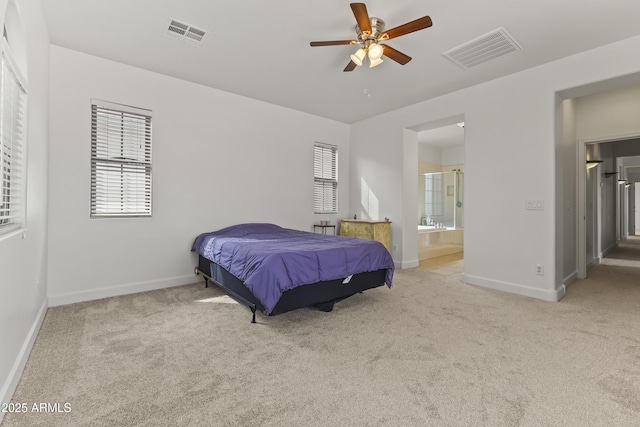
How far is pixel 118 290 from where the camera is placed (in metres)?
3.41

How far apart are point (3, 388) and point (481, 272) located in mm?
4409

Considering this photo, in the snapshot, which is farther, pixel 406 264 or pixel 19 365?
pixel 406 264

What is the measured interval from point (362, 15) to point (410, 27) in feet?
1.30

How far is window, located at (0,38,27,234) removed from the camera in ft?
5.35

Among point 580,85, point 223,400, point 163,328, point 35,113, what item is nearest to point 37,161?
point 35,113

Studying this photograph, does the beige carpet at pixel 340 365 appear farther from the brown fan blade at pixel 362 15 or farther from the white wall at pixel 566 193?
the brown fan blade at pixel 362 15

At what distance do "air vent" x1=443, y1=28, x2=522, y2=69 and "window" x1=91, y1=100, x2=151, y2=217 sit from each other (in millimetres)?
3574

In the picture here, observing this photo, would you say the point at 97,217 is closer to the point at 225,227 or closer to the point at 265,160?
the point at 225,227

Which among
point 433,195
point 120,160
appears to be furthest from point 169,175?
point 433,195

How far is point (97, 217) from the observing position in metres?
3.30

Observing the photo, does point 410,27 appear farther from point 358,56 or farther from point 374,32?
point 358,56

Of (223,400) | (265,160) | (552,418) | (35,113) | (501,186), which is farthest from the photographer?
(265,160)

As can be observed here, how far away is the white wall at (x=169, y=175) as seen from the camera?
10.3ft

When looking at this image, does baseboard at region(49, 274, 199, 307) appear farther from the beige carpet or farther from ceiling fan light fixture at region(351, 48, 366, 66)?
ceiling fan light fixture at region(351, 48, 366, 66)
